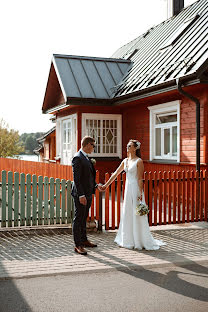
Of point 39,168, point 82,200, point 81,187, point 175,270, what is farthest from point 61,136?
point 175,270

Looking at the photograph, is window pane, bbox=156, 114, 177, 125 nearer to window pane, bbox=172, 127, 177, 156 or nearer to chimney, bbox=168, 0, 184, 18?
window pane, bbox=172, 127, 177, 156

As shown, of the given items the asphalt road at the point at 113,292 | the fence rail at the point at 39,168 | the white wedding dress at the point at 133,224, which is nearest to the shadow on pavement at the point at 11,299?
the asphalt road at the point at 113,292

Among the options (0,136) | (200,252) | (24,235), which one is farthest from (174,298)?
(0,136)

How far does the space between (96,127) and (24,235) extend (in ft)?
29.6

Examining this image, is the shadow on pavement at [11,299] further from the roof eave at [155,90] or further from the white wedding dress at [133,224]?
the roof eave at [155,90]

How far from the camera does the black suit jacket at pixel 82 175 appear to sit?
632cm

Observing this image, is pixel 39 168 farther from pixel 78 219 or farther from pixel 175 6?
pixel 175 6

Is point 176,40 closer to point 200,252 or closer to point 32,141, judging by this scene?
point 200,252

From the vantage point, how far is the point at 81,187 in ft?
20.8

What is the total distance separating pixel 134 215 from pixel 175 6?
14.2 metres

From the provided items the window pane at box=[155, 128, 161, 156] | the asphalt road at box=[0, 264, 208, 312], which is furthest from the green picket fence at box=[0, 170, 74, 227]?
the window pane at box=[155, 128, 161, 156]

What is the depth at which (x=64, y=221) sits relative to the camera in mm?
8070

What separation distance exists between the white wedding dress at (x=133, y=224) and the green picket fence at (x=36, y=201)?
1481 millimetres

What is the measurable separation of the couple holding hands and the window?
8863 mm
